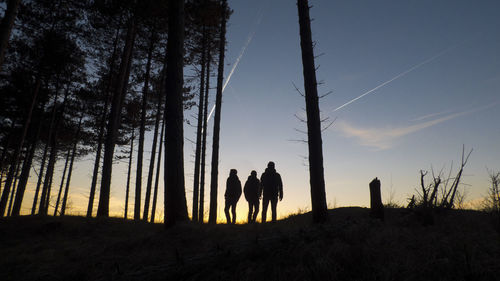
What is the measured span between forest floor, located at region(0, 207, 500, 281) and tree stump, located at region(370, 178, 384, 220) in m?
0.71

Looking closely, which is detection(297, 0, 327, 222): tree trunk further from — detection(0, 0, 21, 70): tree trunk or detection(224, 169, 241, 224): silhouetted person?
detection(0, 0, 21, 70): tree trunk

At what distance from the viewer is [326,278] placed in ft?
7.34

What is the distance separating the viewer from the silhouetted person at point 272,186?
32.4 feet

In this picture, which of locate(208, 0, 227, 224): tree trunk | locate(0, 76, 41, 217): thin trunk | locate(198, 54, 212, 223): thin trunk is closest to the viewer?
locate(208, 0, 227, 224): tree trunk

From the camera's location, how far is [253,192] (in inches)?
407

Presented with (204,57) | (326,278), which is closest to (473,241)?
(326,278)

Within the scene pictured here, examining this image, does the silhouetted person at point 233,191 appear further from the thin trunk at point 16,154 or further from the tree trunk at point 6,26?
the thin trunk at point 16,154

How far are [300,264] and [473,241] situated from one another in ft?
7.15

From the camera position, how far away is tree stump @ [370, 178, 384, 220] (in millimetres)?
5824

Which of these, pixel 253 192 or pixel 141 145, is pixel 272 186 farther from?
pixel 141 145

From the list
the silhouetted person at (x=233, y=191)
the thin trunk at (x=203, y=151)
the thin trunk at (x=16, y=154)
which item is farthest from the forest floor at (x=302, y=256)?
the thin trunk at (x=16, y=154)

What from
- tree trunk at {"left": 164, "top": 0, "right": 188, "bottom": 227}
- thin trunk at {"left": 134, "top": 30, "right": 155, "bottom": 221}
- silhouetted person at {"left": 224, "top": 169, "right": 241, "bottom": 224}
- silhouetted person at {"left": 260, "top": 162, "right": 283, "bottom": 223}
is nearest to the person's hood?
silhouetted person at {"left": 260, "top": 162, "right": 283, "bottom": 223}

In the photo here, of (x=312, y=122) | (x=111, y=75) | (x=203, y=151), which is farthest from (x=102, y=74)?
(x=312, y=122)

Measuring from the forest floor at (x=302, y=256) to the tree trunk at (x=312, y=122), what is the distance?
165 centimetres
